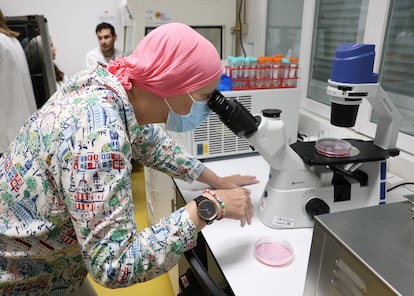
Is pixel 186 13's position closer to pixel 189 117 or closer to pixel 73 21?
pixel 189 117

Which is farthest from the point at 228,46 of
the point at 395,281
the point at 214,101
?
the point at 395,281

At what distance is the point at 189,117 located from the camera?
96 cm

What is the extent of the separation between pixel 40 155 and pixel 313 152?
30.3 inches

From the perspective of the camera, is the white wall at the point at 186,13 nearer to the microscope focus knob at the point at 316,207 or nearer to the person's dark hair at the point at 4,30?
the person's dark hair at the point at 4,30

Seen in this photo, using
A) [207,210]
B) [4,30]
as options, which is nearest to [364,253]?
[207,210]

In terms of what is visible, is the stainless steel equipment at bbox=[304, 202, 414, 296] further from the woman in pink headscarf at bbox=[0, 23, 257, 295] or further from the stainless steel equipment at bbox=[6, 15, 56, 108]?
the stainless steel equipment at bbox=[6, 15, 56, 108]

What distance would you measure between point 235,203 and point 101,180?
1.27 feet

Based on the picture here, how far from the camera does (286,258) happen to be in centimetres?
86

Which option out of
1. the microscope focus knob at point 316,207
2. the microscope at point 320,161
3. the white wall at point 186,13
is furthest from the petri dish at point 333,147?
the white wall at point 186,13

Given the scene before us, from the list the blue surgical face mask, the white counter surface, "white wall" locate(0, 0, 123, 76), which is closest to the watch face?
the white counter surface

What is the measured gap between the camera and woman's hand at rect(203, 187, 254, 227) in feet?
2.82

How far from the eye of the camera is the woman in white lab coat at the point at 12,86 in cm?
225

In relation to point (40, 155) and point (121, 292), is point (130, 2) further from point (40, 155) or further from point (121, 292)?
point (121, 292)

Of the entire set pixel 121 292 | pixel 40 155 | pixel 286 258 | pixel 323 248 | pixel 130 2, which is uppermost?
pixel 130 2
